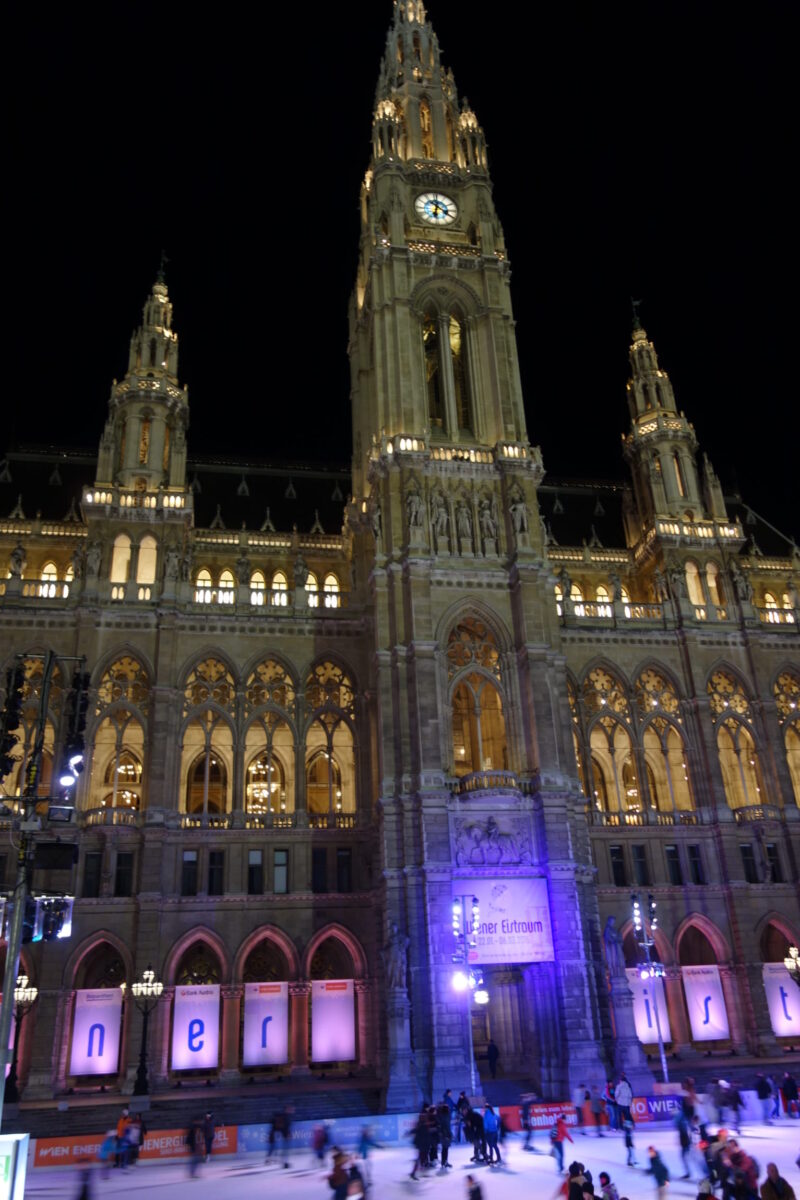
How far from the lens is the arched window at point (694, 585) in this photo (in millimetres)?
57781

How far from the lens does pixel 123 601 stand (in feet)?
161

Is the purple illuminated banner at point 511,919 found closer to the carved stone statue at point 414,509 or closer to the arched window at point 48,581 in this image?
the carved stone statue at point 414,509

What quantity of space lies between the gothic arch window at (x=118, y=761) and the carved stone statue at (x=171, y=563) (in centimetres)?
734

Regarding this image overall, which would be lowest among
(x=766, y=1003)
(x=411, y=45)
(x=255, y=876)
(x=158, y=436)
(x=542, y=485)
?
(x=766, y=1003)

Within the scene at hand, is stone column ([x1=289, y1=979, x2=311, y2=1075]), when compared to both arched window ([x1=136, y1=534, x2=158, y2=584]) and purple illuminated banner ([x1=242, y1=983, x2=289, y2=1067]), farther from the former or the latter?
arched window ([x1=136, y1=534, x2=158, y2=584])

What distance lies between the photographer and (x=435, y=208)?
58.7 metres

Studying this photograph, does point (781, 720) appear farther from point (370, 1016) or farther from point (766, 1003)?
point (370, 1016)

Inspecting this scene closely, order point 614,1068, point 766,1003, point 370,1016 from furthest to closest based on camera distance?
point 766,1003 < point 370,1016 < point 614,1068

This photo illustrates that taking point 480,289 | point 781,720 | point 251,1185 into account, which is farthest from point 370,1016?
point 480,289

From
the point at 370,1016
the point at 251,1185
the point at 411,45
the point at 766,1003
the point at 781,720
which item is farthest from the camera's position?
the point at 411,45

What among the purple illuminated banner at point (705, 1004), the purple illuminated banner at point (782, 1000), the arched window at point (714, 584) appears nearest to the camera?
the purple illuminated banner at point (705, 1004)

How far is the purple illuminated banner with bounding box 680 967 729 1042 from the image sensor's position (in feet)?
153

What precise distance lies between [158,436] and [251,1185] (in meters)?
41.2

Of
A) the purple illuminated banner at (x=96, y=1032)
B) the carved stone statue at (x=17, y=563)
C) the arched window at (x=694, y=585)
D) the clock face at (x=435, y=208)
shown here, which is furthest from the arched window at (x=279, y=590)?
the arched window at (x=694, y=585)
